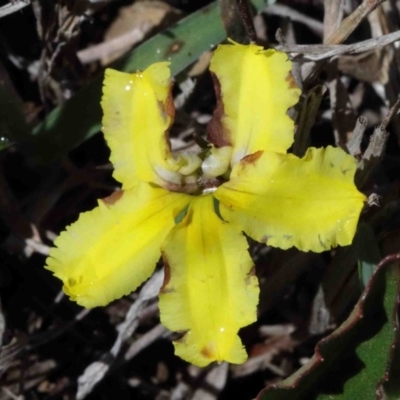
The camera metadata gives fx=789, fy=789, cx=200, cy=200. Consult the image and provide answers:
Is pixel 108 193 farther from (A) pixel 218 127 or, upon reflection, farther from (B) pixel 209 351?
(B) pixel 209 351

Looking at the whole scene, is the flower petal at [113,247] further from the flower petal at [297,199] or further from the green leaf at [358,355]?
the green leaf at [358,355]

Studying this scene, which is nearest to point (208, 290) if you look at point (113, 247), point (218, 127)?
point (113, 247)

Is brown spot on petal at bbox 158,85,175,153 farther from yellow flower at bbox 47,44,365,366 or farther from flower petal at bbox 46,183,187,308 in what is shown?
flower petal at bbox 46,183,187,308

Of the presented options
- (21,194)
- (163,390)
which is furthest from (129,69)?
(163,390)

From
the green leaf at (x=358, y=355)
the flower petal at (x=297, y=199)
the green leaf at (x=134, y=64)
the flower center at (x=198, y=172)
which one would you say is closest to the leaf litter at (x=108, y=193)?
the green leaf at (x=134, y=64)

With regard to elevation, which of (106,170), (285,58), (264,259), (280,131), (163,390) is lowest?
(163,390)

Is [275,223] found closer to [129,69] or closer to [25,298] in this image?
[129,69]
